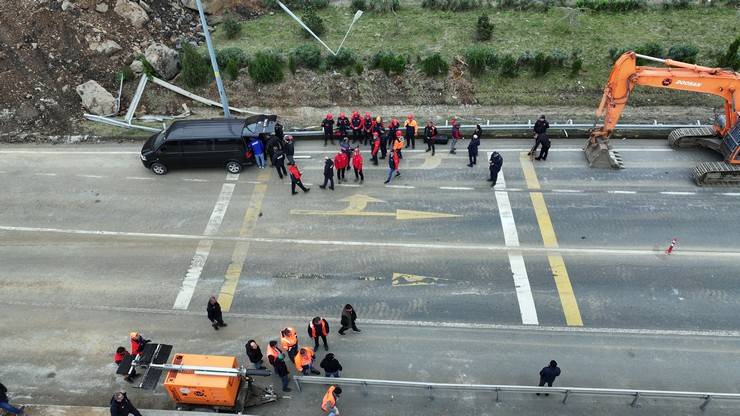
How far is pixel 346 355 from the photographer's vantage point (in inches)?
464

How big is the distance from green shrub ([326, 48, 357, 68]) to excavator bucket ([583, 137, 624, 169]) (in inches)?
438

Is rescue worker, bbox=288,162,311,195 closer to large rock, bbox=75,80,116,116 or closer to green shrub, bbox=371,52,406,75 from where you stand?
green shrub, bbox=371,52,406,75

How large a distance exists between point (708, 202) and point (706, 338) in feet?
18.8

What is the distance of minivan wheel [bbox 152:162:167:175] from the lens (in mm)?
17453

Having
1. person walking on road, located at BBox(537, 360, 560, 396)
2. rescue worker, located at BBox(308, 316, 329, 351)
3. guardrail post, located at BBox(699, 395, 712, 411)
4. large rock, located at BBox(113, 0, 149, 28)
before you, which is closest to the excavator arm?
guardrail post, located at BBox(699, 395, 712, 411)

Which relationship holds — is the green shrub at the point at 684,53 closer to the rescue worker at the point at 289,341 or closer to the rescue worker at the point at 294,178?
the rescue worker at the point at 294,178

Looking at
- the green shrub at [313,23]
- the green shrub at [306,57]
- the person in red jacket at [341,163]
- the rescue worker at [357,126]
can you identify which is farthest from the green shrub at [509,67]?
the person in red jacket at [341,163]

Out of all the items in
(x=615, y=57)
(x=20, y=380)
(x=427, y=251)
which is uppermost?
(x=615, y=57)

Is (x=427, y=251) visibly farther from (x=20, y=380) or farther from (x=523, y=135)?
Result: (x=20, y=380)

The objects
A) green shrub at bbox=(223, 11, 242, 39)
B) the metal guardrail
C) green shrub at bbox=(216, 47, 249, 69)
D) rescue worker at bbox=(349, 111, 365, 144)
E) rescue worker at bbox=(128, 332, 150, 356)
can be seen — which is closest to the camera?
the metal guardrail

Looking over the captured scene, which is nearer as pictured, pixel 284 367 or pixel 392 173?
pixel 284 367

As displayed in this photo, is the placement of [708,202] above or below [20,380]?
above

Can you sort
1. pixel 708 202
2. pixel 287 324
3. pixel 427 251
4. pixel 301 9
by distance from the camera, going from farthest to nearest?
pixel 301 9
pixel 708 202
pixel 427 251
pixel 287 324

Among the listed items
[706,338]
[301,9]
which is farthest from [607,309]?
[301,9]
